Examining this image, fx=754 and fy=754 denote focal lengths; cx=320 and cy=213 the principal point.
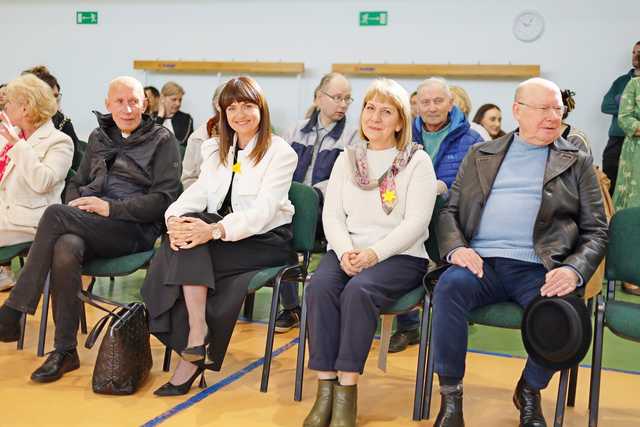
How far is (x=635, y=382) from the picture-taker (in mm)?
3305

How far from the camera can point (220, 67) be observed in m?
7.81

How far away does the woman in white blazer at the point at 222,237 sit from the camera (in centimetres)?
304

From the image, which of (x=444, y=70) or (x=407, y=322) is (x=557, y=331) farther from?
(x=444, y=70)

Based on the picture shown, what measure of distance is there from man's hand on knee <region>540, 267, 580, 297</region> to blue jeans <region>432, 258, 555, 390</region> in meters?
0.06

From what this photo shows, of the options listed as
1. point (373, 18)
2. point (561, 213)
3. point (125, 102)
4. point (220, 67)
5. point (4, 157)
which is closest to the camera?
point (561, 213)

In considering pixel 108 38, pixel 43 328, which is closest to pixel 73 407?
pixel 43 328

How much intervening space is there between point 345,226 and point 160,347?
123cm

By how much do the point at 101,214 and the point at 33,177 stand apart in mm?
574

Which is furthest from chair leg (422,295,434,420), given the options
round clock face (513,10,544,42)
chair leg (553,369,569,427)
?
round clock face (513,10,544,42)

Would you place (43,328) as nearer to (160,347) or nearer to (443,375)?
(160,347)

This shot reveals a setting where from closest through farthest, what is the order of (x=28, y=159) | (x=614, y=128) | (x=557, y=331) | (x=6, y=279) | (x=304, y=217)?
(x=557, y=331)
(x=304, y=217)
(x=28, y=159)
(x=6, y=279)
(x=614, y=128)

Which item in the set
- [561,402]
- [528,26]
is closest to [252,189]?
[561,402]

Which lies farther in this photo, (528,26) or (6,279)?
(528,26)

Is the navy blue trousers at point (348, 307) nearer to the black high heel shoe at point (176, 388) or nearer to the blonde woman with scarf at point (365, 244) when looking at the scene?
the blonde woman with scarf at point (365, 244)
